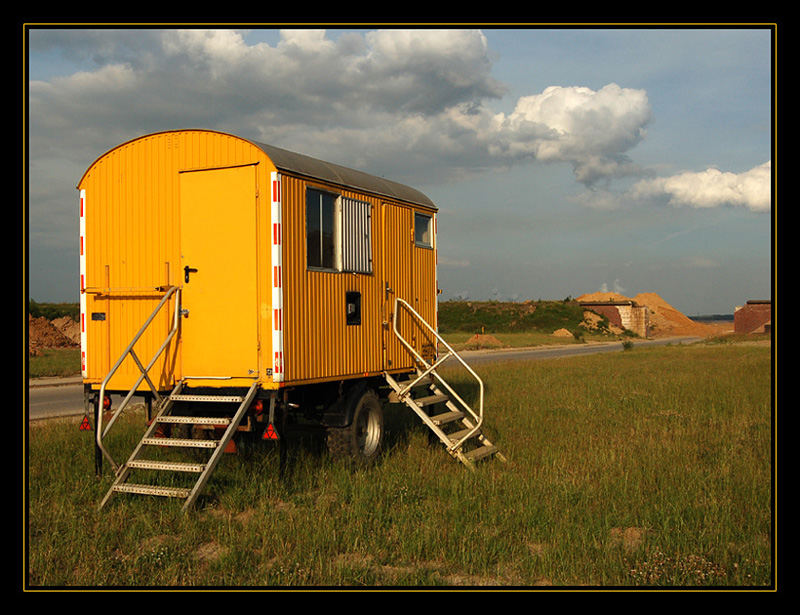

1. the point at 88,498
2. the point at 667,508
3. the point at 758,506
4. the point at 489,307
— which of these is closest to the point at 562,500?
the point at 667,508

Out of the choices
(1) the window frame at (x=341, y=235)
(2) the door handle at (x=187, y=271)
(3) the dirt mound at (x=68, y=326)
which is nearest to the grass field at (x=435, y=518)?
(2) the door handle at (x=187, y=271)

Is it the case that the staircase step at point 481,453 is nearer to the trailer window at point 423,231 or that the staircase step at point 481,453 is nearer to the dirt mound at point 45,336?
the trailer window at point 423,231

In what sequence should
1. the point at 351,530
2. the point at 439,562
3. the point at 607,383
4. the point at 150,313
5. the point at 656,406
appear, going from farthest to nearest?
the point at 607,383 < the point at 656,406 < the point at 150,313 < the point at 351,530 < the point at 439,562

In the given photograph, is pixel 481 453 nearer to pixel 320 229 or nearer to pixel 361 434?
pixel 361 434

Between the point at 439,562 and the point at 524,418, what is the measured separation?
6785 millimetres

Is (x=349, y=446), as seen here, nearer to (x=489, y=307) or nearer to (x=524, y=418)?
(x=524, y=418)

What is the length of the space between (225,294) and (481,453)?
150 inches

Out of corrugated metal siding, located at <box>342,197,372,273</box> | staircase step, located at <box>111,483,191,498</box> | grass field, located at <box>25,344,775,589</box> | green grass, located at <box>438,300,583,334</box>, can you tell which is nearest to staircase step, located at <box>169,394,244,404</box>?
grass field, located at <box>25,344,775,589</box>

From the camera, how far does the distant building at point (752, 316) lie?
64062mm

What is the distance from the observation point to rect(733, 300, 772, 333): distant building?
210ft

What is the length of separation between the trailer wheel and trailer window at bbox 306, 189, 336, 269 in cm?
192

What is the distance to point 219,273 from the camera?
8.62 m

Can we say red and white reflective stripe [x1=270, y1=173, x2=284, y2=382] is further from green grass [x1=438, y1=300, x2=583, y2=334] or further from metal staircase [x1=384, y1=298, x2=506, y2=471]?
green grass [x1=438, y1=300, x2=583, y2=334]
